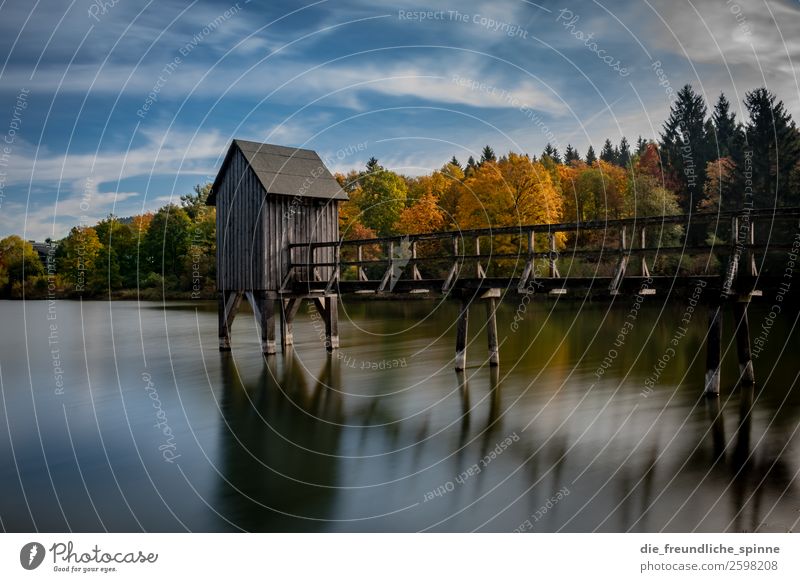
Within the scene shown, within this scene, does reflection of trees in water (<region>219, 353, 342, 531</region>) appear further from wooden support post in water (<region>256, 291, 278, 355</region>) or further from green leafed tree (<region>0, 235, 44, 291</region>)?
green leafed tree (<region>0, 235, 44, 291</region>)

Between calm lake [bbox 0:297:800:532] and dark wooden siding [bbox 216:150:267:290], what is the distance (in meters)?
2.96

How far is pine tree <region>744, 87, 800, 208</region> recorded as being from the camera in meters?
45.0

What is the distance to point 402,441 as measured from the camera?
1338cm

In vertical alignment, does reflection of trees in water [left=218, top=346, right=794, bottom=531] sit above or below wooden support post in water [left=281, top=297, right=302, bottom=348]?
below

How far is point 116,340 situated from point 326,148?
80.1ft

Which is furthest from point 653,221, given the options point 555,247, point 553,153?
point 553,153

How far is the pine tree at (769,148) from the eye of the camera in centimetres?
4500

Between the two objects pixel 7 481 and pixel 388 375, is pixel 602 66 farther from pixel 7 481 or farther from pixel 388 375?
pixel 7 481

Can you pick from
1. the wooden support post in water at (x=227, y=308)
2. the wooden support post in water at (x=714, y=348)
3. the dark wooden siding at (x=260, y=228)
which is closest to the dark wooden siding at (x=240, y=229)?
the dark wooden siding at (x=260, y=228)

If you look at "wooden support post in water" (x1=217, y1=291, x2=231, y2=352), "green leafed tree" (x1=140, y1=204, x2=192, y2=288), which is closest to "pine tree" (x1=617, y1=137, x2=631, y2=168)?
"green leafed tree" (x1=140, y1=204, x2=192, y2=288)

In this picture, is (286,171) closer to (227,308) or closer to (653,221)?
(227,308)

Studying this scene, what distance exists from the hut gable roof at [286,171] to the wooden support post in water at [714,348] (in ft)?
44.0

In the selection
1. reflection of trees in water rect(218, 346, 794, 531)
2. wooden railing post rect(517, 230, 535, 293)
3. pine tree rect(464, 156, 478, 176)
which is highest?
pine tree rect(464, 156, 478, 176)

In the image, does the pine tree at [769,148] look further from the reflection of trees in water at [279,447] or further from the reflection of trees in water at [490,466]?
the reflection of trees in water at [279,447]
